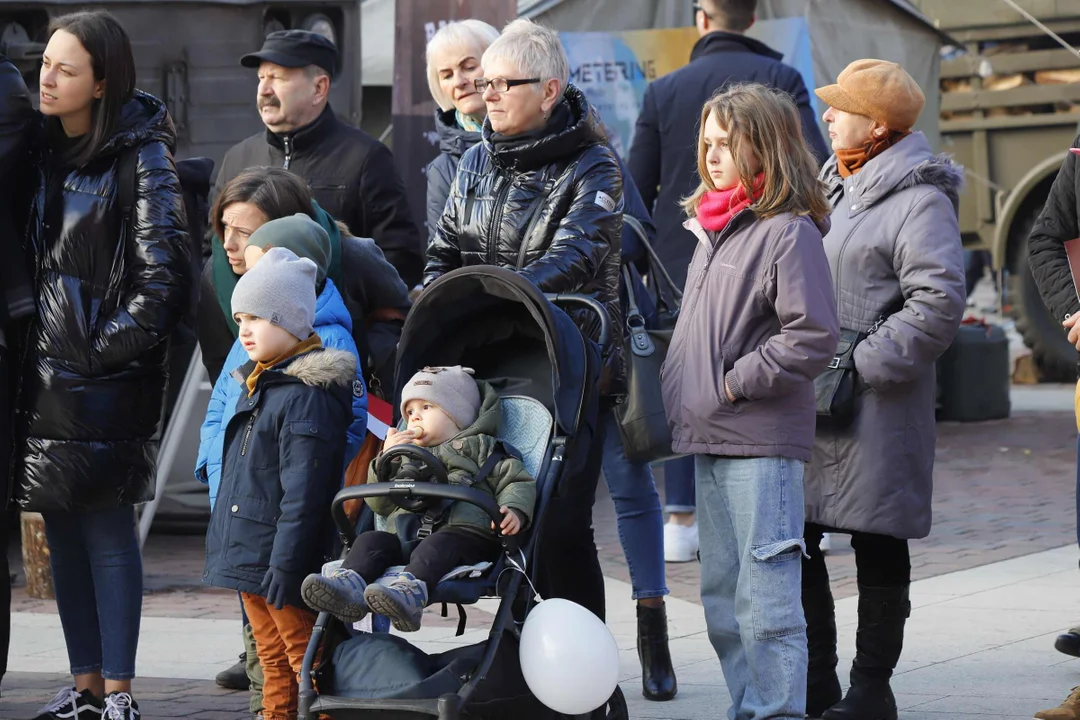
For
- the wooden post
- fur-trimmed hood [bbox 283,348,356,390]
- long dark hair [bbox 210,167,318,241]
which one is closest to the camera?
fur-trimmed hood [bbox 283,348,356,390]

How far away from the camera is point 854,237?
5.15m

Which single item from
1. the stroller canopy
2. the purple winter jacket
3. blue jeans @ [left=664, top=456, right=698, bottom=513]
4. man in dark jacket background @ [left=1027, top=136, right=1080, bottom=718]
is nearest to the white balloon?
the stroller canopy

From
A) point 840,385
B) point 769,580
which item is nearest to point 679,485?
point 840,385

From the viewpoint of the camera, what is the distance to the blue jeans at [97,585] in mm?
5270

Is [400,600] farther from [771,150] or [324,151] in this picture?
[324,151]

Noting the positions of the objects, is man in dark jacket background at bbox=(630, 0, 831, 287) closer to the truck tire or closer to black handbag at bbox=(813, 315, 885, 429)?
black handbag at bbox=(813, 315, 885, 429)

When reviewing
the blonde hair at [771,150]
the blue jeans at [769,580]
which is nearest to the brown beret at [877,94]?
the blonde hair at [771,150]

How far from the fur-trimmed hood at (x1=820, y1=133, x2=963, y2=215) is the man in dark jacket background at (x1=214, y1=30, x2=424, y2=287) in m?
1.82

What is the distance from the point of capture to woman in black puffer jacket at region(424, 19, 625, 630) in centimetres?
485

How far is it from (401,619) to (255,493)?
0.95 meters

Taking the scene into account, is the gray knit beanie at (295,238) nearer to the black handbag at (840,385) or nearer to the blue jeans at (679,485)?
the black handbag at (840,385)

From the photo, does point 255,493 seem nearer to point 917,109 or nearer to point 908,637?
point 917,109

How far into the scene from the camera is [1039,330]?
50.6 ft

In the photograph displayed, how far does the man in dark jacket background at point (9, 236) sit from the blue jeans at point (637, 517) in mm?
1942
